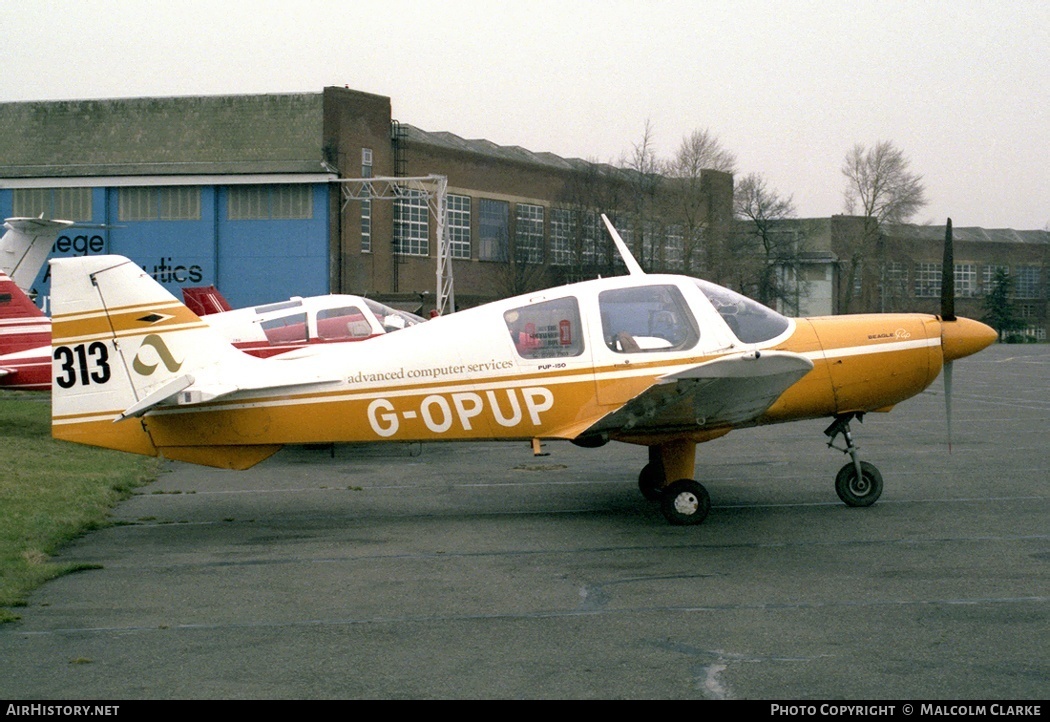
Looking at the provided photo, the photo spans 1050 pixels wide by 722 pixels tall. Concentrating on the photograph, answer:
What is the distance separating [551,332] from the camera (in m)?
9.59

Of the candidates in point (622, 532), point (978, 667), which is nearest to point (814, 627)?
point (978, 667)

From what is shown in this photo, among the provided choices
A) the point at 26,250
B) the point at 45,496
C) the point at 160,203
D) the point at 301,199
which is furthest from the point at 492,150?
the point at 45,496

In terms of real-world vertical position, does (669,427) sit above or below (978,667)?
above

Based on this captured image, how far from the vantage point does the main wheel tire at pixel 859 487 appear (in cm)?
1012

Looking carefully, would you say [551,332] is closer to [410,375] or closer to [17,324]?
[410,375]

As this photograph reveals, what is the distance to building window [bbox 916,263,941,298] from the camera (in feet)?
310

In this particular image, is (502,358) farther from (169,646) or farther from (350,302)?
(350,302)

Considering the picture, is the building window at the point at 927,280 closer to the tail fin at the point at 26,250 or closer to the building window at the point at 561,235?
the building window at the point at 561,235

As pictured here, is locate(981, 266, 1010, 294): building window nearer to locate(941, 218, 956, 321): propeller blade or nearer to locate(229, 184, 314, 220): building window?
locate(229, 184, 314, 220): building window

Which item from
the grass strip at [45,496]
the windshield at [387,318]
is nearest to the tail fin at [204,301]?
the grass strip at [45,496]

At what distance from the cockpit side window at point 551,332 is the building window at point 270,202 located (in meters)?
46.7

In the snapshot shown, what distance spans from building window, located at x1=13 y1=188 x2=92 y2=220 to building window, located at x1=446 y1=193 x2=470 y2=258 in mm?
21752
